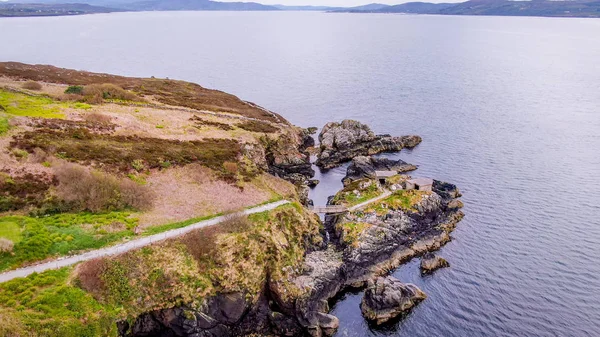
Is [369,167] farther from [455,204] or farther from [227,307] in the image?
[227,307]

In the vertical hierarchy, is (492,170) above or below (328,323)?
below

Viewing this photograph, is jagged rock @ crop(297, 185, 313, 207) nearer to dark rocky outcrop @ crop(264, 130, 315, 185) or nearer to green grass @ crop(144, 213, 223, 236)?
dark rocky outcrop @ crop(264, 130, 315, 185)

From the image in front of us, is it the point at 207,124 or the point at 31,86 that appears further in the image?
the point at 31,86

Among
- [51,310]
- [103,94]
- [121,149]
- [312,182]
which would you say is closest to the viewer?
[51,310]

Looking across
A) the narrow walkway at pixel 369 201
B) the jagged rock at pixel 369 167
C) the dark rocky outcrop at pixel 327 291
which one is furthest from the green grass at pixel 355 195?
the jagged rock at pixel 369 167

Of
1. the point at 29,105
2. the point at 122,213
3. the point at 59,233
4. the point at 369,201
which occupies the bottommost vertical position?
the point at 369,201

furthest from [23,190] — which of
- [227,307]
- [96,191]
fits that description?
[227,307]

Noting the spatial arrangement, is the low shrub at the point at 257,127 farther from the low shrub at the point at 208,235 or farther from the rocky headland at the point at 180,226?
the low shrub at the point at 208,235

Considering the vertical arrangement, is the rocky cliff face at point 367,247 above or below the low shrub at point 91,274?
below
